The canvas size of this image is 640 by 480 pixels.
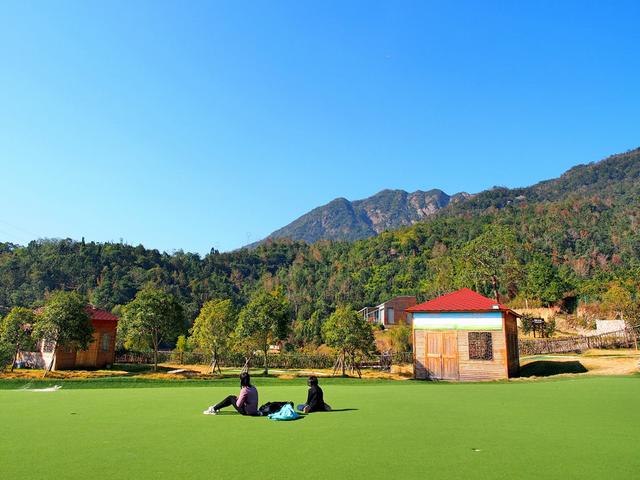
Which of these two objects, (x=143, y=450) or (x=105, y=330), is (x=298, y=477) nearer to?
(x=143, y=450)

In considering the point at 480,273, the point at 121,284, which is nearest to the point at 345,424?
the point at 480,273

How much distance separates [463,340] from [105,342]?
24.9 metres

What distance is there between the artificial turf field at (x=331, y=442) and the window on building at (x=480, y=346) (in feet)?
33.3

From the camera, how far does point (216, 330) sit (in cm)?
2802

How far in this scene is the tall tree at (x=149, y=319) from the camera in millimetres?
26953

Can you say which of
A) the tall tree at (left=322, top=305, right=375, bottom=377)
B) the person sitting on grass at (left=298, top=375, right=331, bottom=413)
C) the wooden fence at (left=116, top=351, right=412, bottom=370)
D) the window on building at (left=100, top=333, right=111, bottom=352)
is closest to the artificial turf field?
the person sitting on grass at (left=298, top=375, right=331, bottom=413)

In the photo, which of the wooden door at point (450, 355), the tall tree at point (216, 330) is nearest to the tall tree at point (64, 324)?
the tall tree at point (216, 330)

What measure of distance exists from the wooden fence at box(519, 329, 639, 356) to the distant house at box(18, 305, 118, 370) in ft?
97.0

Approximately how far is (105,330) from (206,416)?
92.5 ft

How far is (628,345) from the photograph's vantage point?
3069 cm

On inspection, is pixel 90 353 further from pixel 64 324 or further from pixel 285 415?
pixel 285 415

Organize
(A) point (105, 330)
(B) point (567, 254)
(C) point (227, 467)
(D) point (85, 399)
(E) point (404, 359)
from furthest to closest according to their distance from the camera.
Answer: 1. (B) point (567, 254)
2. (E) point (404, 359)
3. (A) point (105, 330)
4. (D) point (85, 399)
5. (C) point (227, 467)

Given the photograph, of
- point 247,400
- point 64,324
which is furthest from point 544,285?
point 247,400

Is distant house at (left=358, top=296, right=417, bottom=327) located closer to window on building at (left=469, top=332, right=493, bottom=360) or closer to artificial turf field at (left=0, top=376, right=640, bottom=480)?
window on building at (left=469, top=332, right=493, bottom=360)
